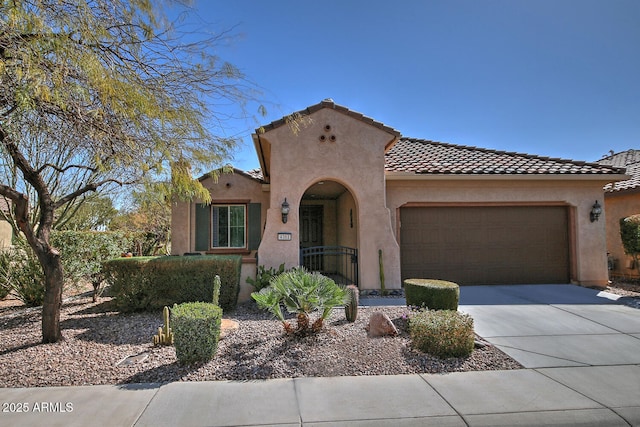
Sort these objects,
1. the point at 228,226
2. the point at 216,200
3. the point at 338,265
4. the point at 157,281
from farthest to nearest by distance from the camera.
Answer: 1. the point at 338,265
2. the point at 228,226
3. the point at 216,200
4. the point at 157,281

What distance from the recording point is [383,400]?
12.9ft

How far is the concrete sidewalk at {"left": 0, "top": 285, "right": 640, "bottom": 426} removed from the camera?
354cm

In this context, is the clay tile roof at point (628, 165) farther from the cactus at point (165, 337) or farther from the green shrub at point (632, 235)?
the cactus at point (165, 337)

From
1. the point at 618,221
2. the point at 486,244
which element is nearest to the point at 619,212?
the point at 618,221

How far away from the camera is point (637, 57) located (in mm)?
10750

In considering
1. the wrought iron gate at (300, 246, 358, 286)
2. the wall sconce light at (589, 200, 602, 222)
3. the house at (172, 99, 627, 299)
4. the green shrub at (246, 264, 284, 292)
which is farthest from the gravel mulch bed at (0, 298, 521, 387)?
the wall sconce light at (589, 200, 602, 222)

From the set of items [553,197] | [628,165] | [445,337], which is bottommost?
[445,337]

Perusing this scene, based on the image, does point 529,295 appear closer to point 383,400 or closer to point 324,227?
point 383,400

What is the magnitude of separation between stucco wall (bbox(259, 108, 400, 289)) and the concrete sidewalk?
4.74 meters

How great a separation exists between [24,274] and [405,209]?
35.7 ft

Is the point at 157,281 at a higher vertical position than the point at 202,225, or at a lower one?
lower

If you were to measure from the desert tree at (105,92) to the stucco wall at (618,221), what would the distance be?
589 inches

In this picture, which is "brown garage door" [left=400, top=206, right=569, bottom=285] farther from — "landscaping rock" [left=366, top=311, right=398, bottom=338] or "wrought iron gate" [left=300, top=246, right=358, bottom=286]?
"landscaping rock" [left=366, top=311, right=398, bottom=338]

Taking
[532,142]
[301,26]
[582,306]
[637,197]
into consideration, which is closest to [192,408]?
[301,26]
